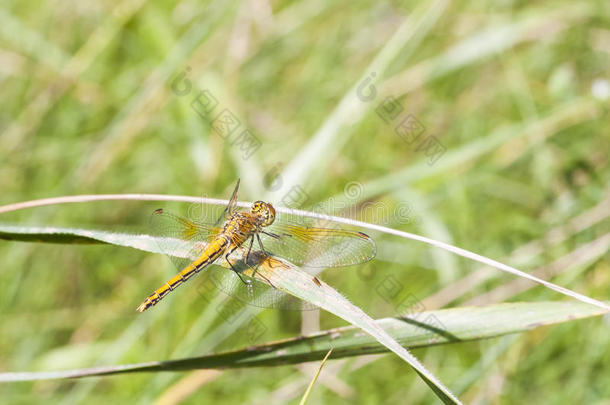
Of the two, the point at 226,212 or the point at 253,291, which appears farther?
the point at 226,212

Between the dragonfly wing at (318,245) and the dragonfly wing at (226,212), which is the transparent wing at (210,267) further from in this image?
the dragonfly wing at (318,245)

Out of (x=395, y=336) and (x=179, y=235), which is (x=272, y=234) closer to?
(x=179, y=235)

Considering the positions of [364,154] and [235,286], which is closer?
[235,286]

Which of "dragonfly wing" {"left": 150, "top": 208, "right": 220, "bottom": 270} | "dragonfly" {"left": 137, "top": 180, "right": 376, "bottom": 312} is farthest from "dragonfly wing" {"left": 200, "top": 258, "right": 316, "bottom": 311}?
"dragonfly wing" {"left": 150, "top": 208, "right": 220, "bottom": 270}

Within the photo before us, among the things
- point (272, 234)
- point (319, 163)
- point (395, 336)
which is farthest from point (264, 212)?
point (395, 336)

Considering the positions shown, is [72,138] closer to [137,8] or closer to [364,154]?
[137,8]

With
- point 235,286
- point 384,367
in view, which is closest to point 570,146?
point 384,367
